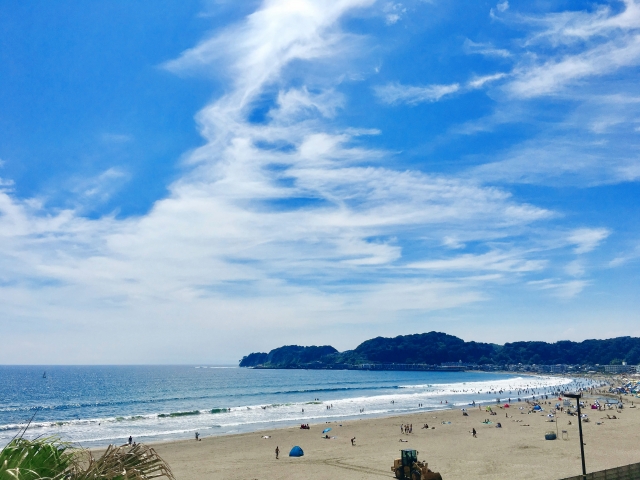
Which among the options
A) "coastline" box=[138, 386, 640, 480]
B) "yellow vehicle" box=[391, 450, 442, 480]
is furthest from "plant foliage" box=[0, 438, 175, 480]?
"coastline" box=[138, 386, 640, 480]

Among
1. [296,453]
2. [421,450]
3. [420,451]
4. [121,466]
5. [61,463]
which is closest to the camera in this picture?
[61,463]

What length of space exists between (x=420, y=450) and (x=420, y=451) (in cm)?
53

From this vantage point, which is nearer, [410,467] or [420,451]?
[410,467]

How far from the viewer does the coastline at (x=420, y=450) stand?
28172 mm

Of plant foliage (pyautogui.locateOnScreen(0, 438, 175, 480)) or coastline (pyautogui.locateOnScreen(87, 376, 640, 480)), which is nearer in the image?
plant foliage (pyautogui.locateOnScreen(0, 438, 175, 480))

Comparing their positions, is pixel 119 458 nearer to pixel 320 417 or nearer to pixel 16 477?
pixel 16 477

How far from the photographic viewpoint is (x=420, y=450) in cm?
3550

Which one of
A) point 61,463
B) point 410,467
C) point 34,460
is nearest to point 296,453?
point 410,467

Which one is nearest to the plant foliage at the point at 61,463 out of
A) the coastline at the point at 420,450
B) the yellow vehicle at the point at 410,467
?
the yellow vehicle at the point at 410,467

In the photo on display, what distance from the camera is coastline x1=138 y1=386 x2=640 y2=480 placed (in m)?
28.2

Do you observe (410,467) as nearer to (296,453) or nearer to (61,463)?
(296,453)

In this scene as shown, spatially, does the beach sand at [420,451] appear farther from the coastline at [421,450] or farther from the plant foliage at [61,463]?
the plant foliage at [61,463]

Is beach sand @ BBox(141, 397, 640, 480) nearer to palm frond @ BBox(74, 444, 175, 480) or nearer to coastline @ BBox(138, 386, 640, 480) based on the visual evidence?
coastline @ BBox(138, 386, 640, 480)

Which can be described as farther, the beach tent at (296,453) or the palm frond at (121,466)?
the beach tent at (296,453)
